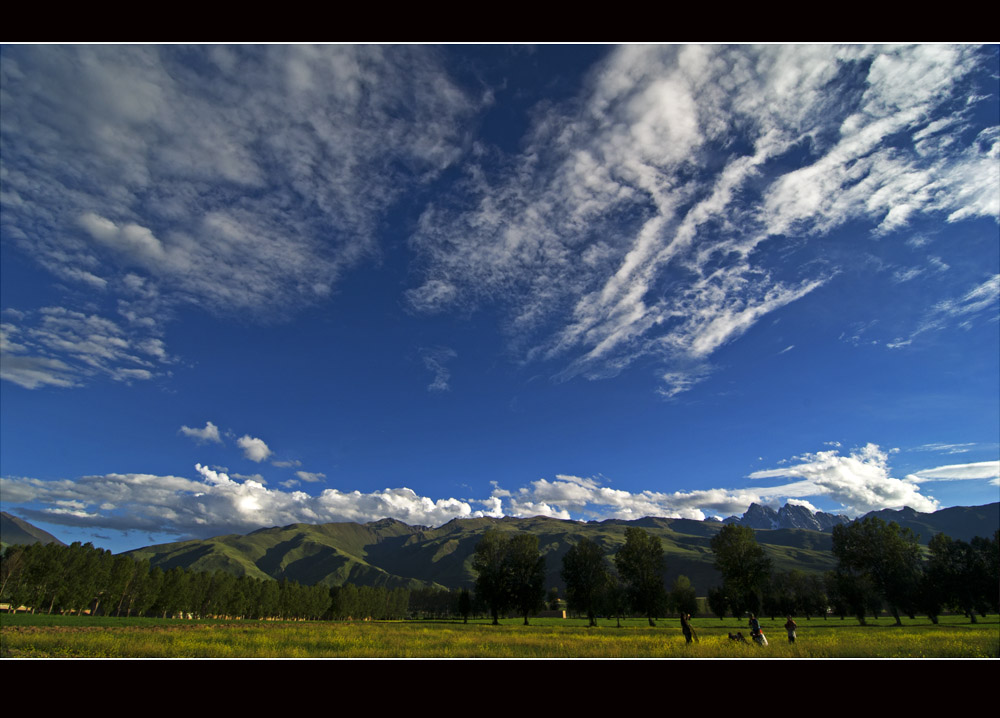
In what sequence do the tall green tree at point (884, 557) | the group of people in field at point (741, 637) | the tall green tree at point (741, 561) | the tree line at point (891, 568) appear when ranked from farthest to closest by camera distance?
1. the tree line at point (891, 568)
2. the tall green tree at point (884, 557)
3. the tall green tree at point (741, 561)
4. the group of people in field at point (741, 637)

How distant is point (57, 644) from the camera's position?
2278 cm

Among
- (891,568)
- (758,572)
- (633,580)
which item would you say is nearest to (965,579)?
(891,568)

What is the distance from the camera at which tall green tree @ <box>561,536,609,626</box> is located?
73875mm

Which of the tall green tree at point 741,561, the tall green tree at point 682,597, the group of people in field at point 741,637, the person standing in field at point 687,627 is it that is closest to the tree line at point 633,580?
the tall green tree at point 741,561

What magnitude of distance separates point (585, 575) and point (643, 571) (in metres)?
10.8

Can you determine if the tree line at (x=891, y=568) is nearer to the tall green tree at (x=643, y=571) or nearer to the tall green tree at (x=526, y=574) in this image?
the tall green tree at (x=643, y=571)

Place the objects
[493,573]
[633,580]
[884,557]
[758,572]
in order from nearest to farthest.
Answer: [758,572] < [884,557] < [633,580] < [493,573]

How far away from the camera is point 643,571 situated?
68.1m

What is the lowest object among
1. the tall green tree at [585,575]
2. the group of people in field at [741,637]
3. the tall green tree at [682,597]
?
the tall green tree at [682,597]

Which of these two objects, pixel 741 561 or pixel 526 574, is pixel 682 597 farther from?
pixel 741 561

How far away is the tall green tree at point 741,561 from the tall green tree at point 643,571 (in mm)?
11753

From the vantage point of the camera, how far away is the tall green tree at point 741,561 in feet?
180
